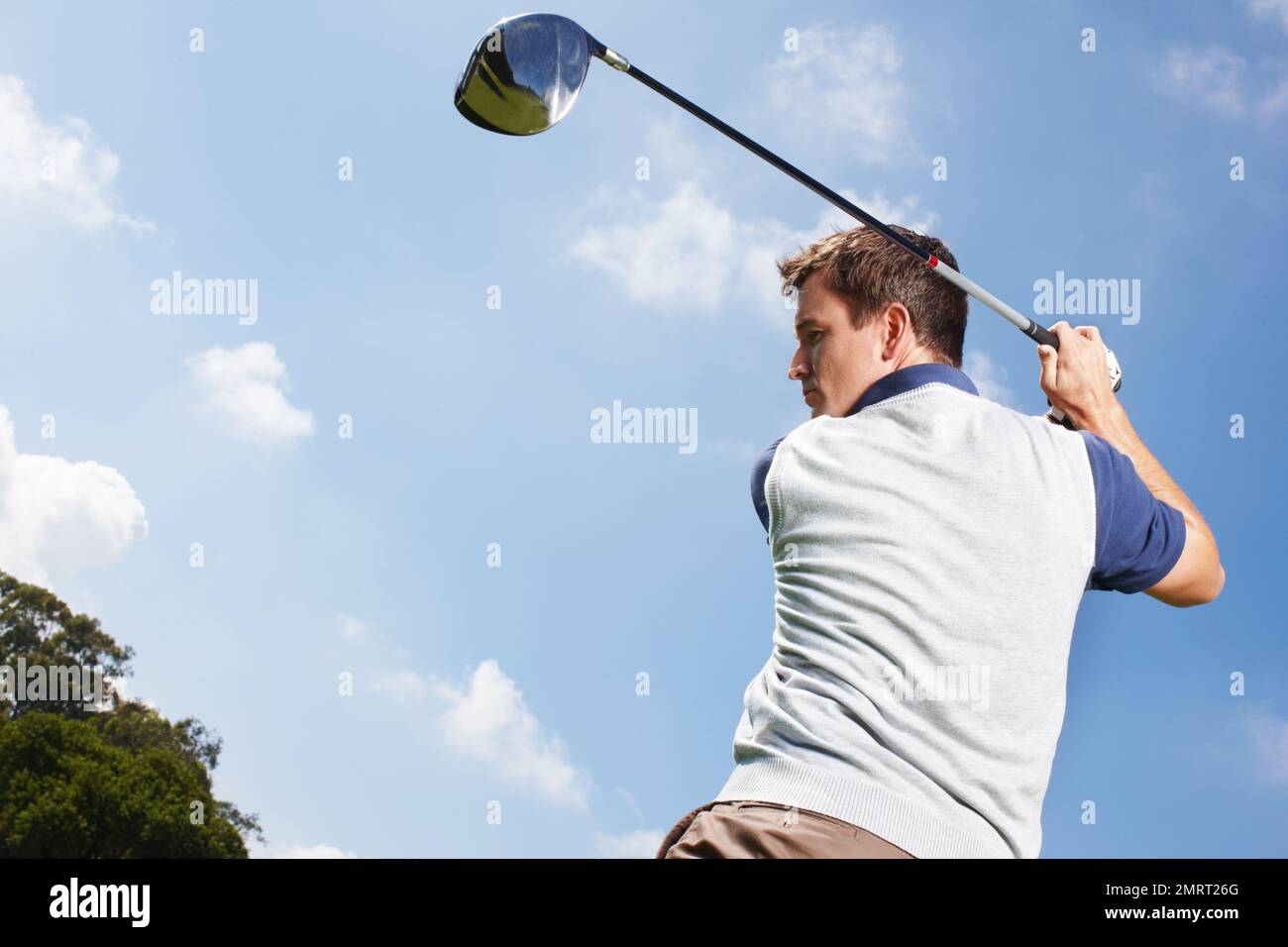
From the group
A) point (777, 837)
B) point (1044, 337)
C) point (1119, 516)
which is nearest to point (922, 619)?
point (777, 837)

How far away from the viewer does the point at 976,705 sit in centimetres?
280

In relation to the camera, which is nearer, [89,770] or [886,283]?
[886,283]

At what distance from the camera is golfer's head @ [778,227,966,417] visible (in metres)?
3.59

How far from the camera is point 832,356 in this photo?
11.9 feet

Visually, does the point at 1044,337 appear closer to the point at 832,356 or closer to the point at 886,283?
the point at 886,283

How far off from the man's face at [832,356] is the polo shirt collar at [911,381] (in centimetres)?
7

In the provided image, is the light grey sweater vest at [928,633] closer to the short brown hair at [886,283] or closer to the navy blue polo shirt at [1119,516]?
the navy blue polo shirt at [1119,516]

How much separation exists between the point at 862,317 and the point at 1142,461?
89 cm

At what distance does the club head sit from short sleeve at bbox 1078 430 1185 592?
2.11 m

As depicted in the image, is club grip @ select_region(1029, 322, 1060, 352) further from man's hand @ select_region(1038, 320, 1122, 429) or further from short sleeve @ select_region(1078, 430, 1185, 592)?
short sleeve @ select_region(1078, 430, 1185, 592)

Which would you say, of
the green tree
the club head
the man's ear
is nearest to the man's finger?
the man's ear
